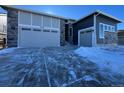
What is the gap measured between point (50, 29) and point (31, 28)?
1.71 m

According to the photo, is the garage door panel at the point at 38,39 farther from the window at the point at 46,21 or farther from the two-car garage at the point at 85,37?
the two-car garage at the point at 85,37

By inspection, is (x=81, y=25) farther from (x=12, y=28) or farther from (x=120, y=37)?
(x=12, y=28)

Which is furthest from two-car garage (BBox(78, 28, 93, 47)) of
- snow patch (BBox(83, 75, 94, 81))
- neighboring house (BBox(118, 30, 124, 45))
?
snow patch (BBox(83, 75, 94, 81))

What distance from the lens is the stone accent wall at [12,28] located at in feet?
35.6

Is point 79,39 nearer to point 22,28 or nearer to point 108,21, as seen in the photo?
point 108,21

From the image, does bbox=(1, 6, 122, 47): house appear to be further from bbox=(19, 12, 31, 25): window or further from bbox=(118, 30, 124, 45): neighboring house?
bbox=(118, 30, 124, 45): neighboring house

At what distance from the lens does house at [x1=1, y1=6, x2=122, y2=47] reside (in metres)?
11.0

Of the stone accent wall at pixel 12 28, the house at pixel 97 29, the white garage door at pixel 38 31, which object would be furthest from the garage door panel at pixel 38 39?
the house at pixel 97 29

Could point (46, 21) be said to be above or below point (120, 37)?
above

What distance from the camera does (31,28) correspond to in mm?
11500

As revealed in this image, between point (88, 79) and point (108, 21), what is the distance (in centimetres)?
1038

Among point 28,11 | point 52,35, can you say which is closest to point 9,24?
point 28,11

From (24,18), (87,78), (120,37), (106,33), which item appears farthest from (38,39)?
(120,37)

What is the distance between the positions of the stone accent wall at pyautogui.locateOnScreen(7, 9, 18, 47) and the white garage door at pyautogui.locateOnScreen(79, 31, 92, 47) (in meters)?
6.22
